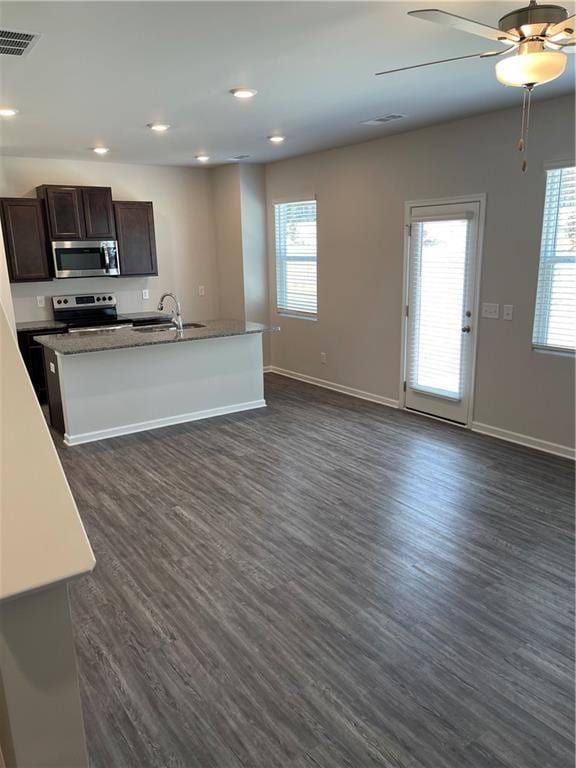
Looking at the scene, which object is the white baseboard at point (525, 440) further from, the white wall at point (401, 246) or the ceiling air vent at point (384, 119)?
the ceiling air vent at point (384, 119)

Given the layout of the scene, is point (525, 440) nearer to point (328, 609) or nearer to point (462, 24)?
point (328, 609)

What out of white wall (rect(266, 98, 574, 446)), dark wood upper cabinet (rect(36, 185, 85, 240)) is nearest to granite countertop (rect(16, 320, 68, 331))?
dark wood upper cabinet (rect(36, 185, 85, 240))

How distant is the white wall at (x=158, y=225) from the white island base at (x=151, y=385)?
1.90 m

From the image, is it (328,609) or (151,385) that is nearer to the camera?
(328,609)

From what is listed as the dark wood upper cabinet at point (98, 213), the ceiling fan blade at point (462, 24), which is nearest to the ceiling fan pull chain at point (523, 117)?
the ceiling fan blade at point (462, 24)

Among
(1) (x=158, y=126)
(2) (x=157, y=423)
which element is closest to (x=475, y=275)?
(1) (x=158, y=126)

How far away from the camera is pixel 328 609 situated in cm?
273

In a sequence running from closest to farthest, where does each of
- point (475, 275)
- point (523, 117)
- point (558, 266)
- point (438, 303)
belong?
point (523, 117) < point (558, 266) < point (475, 275) < point (438, 303)

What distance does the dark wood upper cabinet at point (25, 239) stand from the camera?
602 centimetres

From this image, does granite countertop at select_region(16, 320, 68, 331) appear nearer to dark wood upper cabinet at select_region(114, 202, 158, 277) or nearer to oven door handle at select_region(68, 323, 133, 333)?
oven door handle at select_region(68, 323, 133, 333)

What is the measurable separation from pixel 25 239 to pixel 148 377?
2282 millimetres

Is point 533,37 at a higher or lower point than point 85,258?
higher

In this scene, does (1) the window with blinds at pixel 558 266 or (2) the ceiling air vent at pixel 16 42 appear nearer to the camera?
(2) the ceiling air vent at pixel 16 42

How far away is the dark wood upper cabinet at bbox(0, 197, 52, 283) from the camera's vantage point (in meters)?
6.02
